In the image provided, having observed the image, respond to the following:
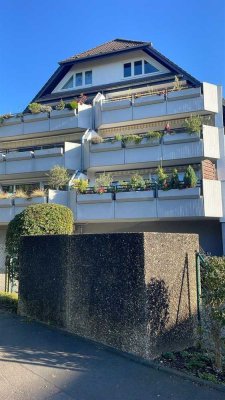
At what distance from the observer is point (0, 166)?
24578 mm

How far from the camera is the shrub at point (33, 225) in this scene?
8.96 m

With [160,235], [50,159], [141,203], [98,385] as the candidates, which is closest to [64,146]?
[50,159]

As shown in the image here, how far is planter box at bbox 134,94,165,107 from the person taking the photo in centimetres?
2227

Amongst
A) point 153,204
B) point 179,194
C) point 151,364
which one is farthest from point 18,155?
point 151,364

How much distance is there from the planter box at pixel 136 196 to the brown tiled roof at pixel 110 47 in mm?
11223

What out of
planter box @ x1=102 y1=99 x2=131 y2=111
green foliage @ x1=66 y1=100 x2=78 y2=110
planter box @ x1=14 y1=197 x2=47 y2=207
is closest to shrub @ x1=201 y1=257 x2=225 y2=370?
planter box @ x1=14 y1=197 x2=47 y2=207

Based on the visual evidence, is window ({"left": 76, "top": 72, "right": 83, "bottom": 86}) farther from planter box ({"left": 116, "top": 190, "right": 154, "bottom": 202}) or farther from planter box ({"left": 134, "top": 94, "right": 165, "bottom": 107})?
planter box ({"left": 116, "top": 190, "right": 154, "bottom": 202})

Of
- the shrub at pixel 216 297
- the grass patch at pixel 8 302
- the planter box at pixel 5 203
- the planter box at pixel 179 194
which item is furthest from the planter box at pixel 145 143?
the shrub at pixel 216 297

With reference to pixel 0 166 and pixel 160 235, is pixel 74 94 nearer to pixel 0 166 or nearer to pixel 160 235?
pixel 0 166

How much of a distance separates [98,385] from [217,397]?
1.31 metres

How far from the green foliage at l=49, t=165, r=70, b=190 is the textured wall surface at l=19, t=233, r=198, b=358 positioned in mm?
14738

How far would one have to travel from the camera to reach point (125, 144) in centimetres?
2159

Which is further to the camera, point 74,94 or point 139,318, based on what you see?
point 74,94

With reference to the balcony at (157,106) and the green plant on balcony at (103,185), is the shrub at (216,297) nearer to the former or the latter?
the green plant on balcony at (103,185)
